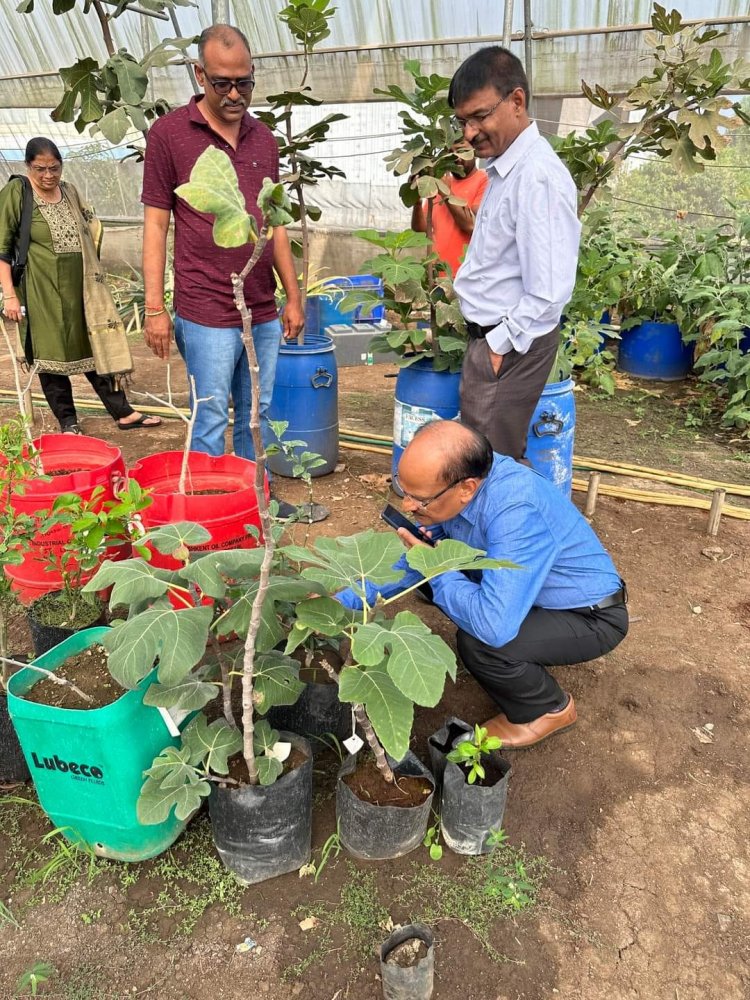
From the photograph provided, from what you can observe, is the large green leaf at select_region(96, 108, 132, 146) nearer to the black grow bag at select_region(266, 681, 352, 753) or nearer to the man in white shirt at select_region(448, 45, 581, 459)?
the man in white shirt at select_region(448, 45, 581, 459)

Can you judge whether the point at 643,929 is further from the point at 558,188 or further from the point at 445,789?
the point at 558,188

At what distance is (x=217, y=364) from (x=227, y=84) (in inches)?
36.8

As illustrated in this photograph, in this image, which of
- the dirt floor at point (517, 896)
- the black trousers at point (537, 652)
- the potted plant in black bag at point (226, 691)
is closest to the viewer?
the potted plant in black bag at point (226, 691)

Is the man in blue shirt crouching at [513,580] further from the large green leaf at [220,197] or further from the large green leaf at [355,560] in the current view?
the large green leaf at [220,197]

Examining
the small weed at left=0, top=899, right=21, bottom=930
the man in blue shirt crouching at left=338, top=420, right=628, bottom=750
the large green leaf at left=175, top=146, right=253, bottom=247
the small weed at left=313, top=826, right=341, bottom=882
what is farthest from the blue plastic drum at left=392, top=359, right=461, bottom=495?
the large green leaf at left=175, top=146, right=253, bottom=247

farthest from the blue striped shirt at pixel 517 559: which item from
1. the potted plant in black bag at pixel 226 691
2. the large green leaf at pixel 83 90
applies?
the large green leaf at pixel 83 90

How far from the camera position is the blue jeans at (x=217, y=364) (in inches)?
104

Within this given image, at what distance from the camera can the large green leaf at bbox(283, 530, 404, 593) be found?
144cm

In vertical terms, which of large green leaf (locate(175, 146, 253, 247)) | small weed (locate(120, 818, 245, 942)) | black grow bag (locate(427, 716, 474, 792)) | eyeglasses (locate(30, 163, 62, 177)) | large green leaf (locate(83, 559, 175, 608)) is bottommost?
small weed (locate(120, 818, 245, 942))

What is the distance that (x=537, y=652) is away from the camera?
1.91 meters

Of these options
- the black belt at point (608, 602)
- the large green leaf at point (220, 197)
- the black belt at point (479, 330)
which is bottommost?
the black belt at point (608, 602)

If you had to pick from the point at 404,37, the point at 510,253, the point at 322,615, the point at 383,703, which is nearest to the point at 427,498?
the point at 322,615

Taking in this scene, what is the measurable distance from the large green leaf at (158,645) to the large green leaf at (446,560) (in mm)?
431

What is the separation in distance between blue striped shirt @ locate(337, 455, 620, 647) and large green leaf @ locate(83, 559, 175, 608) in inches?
20.1
